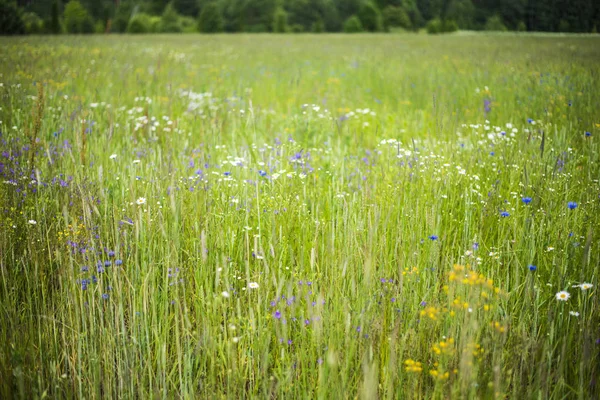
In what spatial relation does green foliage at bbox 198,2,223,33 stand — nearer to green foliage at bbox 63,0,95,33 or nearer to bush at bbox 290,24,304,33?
bush at bbox 290,24,304,33

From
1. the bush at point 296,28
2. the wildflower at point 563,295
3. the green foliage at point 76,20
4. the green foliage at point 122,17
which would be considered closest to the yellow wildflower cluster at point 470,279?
the wildflower at point 563,295

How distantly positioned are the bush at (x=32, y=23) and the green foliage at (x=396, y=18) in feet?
151

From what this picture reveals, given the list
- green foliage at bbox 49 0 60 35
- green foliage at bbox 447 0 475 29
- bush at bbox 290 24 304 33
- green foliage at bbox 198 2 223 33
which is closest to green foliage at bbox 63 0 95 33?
green foliage at bbox 49 0 60 35

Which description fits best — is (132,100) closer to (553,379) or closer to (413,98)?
(413,98)

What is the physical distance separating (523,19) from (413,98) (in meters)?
24.3

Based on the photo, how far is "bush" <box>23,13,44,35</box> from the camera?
15531 millimetres

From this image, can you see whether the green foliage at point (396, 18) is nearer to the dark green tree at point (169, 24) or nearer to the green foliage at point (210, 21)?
the green foliage at point (210, 21)

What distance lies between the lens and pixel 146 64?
9.13 meters

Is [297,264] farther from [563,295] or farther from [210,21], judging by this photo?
[210,21]

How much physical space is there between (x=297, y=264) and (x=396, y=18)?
6460 centimetres

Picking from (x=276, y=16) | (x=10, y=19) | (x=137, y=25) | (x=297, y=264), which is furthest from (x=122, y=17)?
(x=297, y=264)

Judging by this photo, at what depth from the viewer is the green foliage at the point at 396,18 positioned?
2336 inches

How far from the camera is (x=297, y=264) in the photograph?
199 cm

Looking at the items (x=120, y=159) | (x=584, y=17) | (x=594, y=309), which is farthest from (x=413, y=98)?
(x=584, y=17)
